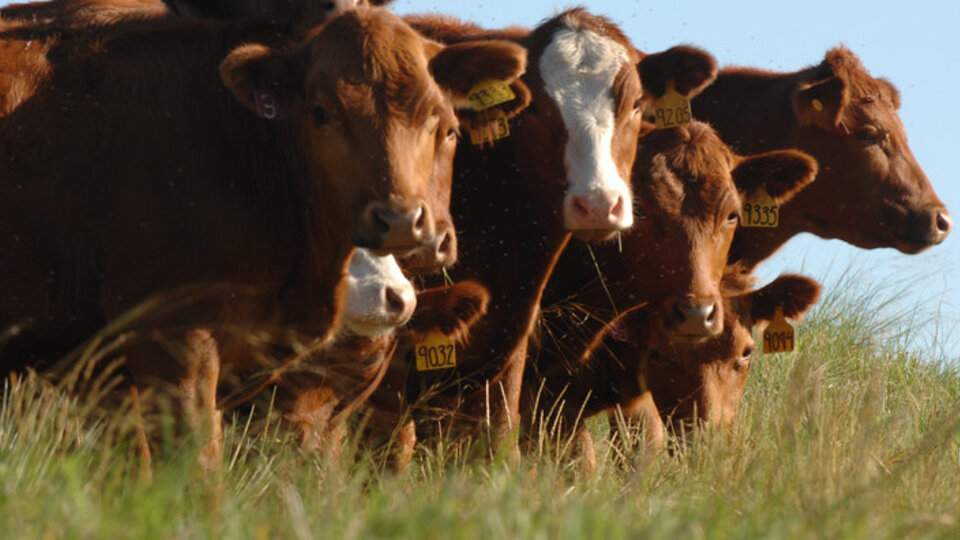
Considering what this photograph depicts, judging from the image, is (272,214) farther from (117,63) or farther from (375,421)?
(375,421)

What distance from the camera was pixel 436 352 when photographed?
25.0ft

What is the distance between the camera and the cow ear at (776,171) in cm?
891

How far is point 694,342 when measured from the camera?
8.09 metres

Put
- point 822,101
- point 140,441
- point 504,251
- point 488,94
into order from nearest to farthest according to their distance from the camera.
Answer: point 140,441, point 488,94, point 504,251, point 822,101

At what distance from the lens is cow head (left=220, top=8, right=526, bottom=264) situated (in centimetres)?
577

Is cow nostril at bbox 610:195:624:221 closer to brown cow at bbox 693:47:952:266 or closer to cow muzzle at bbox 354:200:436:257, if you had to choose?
cow muzzle at bbox 354:200:436:257

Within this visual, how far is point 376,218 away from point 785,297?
3.99m

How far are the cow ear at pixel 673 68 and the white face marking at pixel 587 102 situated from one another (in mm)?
304

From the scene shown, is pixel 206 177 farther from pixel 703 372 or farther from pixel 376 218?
pixel 703 372

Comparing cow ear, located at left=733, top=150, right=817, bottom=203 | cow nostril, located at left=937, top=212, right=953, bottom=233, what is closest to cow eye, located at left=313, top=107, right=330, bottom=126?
cow ear, located at left=733, top=150, right=817, bottom=203

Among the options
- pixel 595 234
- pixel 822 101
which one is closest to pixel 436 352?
pixel 595 234

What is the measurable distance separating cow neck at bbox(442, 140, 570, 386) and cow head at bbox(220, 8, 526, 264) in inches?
53.1

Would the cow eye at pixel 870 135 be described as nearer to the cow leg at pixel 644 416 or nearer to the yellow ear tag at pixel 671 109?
the yellow ear tag at pixel 671 109

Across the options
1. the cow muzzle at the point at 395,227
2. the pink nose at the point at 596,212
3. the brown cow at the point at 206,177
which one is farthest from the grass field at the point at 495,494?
the pink nose at the point at 596,212
